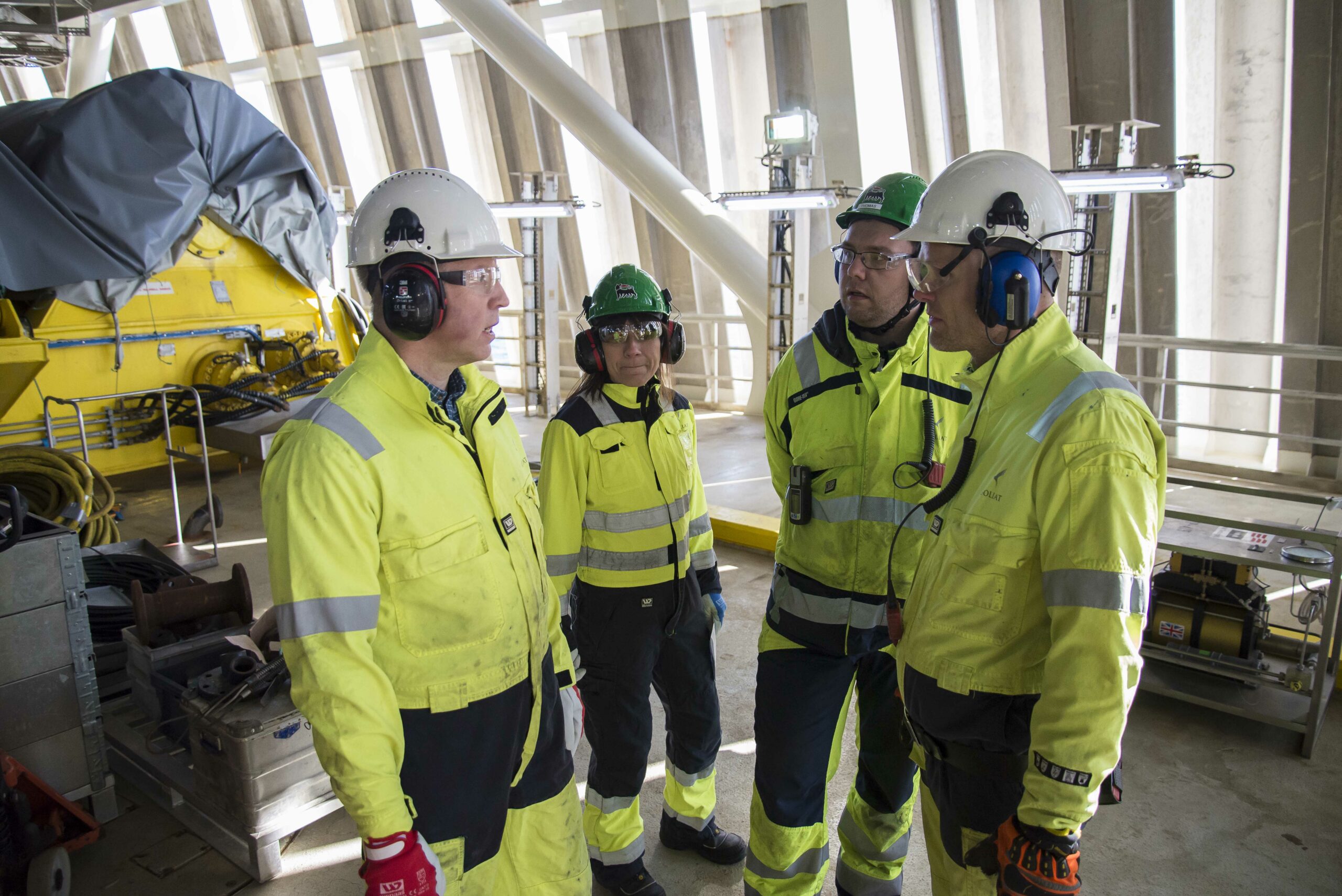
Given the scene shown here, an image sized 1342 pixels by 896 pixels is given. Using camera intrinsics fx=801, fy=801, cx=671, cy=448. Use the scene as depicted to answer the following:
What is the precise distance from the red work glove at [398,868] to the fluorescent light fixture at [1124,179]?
6092 millimetres

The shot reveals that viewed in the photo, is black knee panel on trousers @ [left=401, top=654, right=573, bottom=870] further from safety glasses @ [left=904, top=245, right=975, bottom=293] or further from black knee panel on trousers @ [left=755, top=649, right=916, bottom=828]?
safety glasses @ [left=904, top=245, right=975, bottom=293]

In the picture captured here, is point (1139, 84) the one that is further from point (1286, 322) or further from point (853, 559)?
point (853, 559)

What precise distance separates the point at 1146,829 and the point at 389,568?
3362 millimetres

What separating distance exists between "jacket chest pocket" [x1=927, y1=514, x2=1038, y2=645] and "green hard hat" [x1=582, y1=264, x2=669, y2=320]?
153 centimetres

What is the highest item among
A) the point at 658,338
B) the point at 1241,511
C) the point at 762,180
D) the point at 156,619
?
the point at 762,180

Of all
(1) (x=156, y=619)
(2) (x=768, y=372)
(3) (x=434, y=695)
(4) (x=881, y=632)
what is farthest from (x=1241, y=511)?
(1) (x=156, y=619)

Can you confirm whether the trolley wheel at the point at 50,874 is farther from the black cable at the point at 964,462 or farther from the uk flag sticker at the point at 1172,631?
the uk flag sticker at the point at 1172,631

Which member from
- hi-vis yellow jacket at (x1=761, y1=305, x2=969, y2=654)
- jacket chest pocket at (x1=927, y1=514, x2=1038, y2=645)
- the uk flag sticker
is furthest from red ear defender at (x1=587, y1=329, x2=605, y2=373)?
the uk flag sticker

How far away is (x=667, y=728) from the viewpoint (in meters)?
3.18

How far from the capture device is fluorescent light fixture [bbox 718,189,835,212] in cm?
752

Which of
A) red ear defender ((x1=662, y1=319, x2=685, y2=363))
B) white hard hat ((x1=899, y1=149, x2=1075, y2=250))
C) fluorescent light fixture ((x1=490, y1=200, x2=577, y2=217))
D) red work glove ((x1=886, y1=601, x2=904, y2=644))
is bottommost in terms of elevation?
red work glove ((x1=886, y1=601, x2=904, y2=644))

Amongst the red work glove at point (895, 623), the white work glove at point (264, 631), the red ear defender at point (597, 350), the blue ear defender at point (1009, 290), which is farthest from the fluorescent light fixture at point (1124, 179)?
the white work glove at point (264, 631)

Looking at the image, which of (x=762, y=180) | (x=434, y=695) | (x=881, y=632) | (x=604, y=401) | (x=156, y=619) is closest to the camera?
(x=434, y=695)

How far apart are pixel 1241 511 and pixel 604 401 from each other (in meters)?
7.27
